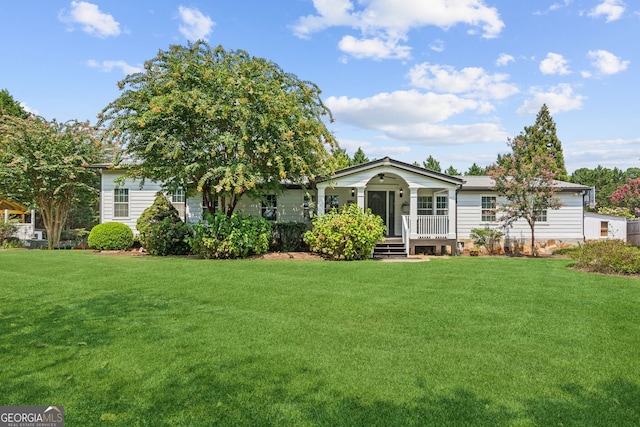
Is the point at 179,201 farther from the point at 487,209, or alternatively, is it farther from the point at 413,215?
the point at 487,209

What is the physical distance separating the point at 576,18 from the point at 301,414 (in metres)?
13.4

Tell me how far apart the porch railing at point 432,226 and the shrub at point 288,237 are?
428cm

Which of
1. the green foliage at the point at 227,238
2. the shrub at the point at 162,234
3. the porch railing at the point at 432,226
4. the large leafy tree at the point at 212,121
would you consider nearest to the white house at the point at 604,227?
the porch railing at the point at 432,226

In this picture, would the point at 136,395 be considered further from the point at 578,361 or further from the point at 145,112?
the point at 145,112

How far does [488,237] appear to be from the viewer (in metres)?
18.5

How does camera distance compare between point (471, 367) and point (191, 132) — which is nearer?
point (471, 367)

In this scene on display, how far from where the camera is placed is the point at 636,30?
10.6 m

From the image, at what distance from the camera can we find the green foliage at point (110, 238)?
1667cm

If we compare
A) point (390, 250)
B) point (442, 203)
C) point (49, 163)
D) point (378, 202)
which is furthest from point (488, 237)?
point (49, 163)

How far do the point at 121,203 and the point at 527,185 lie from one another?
17.6 metres

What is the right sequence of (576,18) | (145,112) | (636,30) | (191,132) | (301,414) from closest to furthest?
(301,414)
(636,30)
(576,18)
(145,112)
(191,132)

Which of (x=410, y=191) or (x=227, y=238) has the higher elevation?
(x=410, y=191)

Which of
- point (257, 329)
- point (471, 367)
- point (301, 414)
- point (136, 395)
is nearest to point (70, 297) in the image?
point (257, 329)

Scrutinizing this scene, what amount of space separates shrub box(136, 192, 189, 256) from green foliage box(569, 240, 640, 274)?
1309 cm
